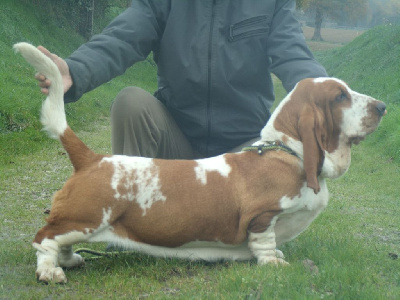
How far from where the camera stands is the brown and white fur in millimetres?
3299

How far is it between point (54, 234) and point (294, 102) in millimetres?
1657

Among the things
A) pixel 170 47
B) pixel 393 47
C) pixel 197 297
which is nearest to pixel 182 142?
pixel 170 47

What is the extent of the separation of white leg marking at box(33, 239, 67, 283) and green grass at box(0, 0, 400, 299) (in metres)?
0.06

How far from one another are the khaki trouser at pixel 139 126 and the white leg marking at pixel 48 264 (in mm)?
1224

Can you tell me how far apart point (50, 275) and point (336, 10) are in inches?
1954

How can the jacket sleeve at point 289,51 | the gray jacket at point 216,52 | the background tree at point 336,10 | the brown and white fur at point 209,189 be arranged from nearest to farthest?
the brown and white fur at point 209,189 → the jacket sleeve at point 289,51 → the gray jacket at point 216,52 → the background tree at point 336,10

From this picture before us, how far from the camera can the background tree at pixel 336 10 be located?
→ 157ft

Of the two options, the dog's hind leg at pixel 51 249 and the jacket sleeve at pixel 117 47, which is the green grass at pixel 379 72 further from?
the dog's hind leg at pixel 51 249

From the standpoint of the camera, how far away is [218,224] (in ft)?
11.4

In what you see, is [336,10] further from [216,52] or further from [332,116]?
[332,116]

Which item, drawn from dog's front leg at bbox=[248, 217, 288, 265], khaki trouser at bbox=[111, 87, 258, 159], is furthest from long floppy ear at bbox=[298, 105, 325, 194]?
khaki trouser at bbox=[111, 87, 258, 159]

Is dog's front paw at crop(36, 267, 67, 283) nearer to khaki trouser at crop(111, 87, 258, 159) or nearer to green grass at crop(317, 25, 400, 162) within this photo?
khaki trouser at crop(111, 87, 258, 159)

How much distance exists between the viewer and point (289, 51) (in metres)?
4.34

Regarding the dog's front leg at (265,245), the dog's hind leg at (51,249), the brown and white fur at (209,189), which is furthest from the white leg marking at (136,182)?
the dog's front leg at (265,245)
